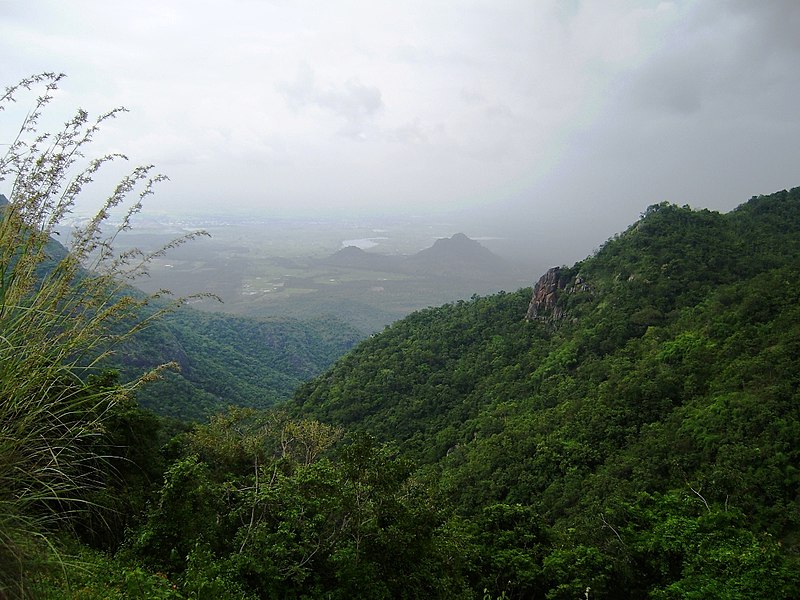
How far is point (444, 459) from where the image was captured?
66.6 ft

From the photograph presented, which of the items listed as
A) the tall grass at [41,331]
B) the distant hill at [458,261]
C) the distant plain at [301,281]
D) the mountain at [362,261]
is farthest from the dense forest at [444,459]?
the mountain at [362,261]

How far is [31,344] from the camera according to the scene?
182 cm

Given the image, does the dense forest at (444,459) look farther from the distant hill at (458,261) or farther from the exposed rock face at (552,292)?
the distant hill at (458,261)

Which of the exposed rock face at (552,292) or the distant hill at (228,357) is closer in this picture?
the exposed rock face at (552,292)

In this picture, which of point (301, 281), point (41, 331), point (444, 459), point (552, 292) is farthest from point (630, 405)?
point (301, 281)

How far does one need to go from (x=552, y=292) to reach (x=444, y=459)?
15.1 metres

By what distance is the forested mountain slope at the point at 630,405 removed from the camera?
7.94 meters

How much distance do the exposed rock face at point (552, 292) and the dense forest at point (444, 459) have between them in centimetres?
170

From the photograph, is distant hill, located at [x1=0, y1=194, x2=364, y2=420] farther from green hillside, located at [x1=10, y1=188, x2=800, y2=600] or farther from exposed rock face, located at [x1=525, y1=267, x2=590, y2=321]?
exposed rock face, located at [x1=525, y1=267, x2=590, y2=321]

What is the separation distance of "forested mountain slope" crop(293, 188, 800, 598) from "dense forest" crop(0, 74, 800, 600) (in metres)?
0.08

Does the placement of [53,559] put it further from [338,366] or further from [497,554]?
[338,366]

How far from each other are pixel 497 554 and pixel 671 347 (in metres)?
13.5

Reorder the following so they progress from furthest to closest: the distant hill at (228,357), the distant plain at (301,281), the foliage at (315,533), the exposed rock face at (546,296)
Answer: the distant plain at (301,281) < the exposed rock face at (546,296) < the distant hill at (228,357) < the foliage at (315,533)

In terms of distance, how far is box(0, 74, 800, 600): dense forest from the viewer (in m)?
1.96
